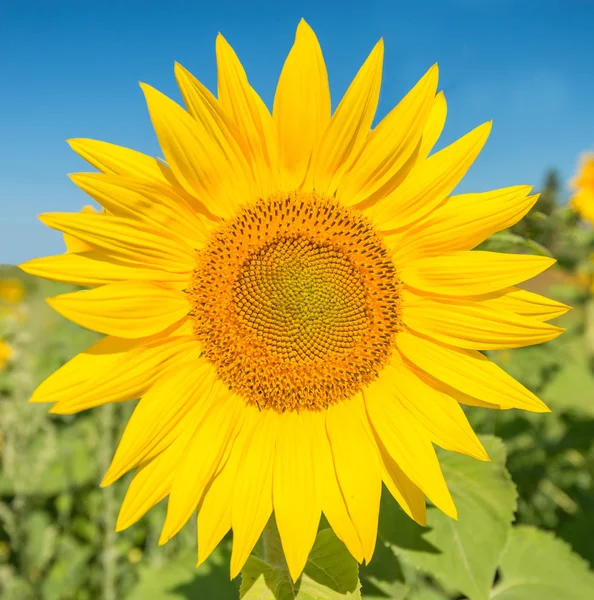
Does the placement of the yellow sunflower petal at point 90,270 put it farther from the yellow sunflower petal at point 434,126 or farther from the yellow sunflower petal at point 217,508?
the yellow sunflower petal at point 434,126

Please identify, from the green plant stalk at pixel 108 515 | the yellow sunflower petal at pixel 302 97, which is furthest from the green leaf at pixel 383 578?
the green plant stalk at pixel 108 515

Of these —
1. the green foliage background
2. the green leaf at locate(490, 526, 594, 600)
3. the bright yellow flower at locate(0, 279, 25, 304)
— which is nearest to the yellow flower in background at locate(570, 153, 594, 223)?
the green foliage background

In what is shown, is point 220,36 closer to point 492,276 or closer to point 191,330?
point 191,330

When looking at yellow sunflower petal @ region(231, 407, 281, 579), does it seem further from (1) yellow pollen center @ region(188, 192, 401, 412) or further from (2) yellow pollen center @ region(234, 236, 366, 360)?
(2) yellow pollen center @ region(234, 236, 366, 360)

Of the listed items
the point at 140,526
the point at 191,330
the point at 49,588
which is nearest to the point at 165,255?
the point at 191,330

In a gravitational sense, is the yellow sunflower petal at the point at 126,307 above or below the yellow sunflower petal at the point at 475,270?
below

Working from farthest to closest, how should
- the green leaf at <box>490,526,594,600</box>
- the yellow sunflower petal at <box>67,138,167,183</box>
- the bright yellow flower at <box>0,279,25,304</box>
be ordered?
the bright yellow flower at <box>0,279,25,304</box>, the green leaf at <box>490,526,594,600</box>, the yellow sunflower petal at <box>67,138,167,183</box>

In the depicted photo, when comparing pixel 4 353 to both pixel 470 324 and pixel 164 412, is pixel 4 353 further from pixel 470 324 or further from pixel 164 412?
pixel 470 324
